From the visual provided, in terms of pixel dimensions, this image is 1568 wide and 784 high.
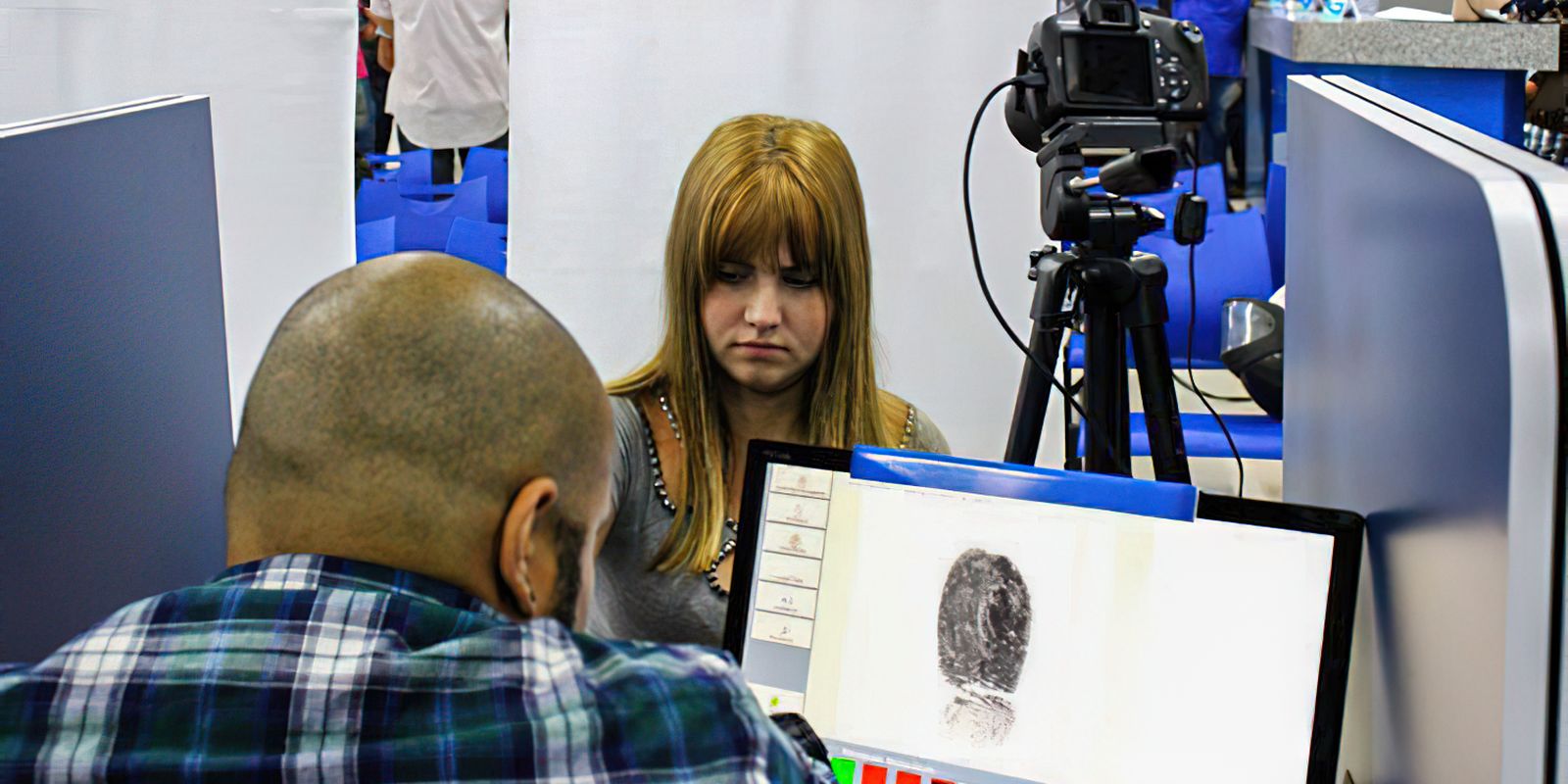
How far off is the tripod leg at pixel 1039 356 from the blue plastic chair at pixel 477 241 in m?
1.15

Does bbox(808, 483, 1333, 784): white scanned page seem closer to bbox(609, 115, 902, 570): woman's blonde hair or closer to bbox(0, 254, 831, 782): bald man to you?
bbox(0, 254, 831, 782): bald man

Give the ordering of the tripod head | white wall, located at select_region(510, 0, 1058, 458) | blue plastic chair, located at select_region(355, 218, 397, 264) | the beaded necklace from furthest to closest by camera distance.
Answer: blue plastic chair, located at select_region(355, 218, 397, 264) < white wall, located at select_region(510, 0, 1058, 458) < the tripod head < the beaded necklace

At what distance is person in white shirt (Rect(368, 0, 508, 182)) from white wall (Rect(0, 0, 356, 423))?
0.86 ft

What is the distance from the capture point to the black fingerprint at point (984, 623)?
86 cm

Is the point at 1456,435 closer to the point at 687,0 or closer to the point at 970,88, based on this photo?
the point at 970,88

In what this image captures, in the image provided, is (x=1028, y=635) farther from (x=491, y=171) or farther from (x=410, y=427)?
(x=491, y=171)

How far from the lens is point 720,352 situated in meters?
1.29

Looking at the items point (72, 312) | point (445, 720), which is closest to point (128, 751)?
point (445, 720)

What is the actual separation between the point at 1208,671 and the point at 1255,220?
207 cm

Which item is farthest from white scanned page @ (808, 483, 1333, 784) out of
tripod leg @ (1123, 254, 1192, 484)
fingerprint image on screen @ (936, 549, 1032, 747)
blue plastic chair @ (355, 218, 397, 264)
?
blue plastic chair @ (355, 218, 397, 264)

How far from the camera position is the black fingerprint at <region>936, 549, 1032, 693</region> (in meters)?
0.86

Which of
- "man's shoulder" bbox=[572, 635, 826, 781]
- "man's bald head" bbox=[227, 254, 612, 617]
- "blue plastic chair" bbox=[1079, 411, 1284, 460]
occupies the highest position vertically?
"man's bald head" bbox=[227, 254, 612, 617]

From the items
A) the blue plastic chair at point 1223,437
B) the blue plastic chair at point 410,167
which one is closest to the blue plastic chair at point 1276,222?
the blue plastic chair at point 1223,437

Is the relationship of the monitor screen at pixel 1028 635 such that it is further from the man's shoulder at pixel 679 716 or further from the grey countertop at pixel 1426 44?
the grey countertop at pixel 1426 44
